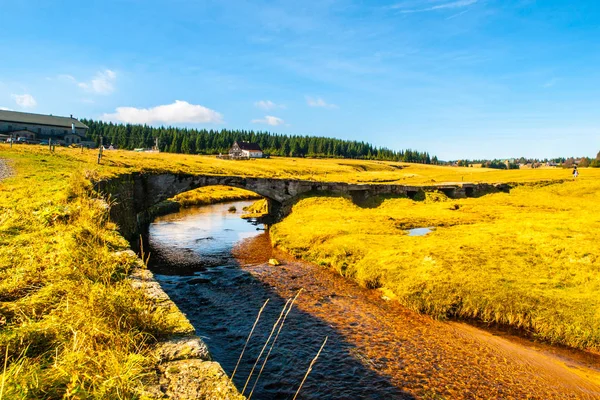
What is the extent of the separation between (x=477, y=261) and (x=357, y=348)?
11499 millimetres

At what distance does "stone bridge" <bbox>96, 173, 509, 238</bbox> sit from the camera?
3256cm

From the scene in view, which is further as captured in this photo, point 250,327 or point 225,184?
point 225,184

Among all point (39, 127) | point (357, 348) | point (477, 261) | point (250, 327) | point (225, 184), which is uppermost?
point (39, 127)

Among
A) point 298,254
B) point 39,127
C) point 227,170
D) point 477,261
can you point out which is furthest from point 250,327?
point 39,127

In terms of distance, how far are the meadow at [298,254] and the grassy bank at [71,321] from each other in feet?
0.07

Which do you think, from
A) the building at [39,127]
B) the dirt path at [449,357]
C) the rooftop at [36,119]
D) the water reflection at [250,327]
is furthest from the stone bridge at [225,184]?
the rooftop at [36,119]

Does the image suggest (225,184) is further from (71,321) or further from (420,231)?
(71,321)

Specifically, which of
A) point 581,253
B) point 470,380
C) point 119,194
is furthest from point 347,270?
point 119,194

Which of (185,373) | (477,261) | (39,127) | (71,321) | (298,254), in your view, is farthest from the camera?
(39,127)

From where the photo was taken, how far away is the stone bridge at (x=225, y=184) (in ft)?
107

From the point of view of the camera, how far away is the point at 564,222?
31625 millimetres

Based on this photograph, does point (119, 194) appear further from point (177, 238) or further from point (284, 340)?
point (284, 340)

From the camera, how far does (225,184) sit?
4175 centimetres

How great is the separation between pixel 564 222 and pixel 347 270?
21893 millimetres
